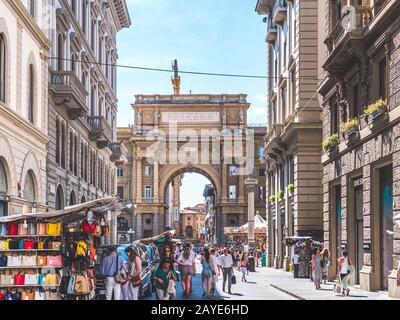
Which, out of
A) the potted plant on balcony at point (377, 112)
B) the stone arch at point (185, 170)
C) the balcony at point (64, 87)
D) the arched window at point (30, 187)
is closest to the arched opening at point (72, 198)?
the balcony at point (64, 87)

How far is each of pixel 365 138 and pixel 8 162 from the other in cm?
1105

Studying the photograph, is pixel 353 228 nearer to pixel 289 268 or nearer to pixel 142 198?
pixel 289 268

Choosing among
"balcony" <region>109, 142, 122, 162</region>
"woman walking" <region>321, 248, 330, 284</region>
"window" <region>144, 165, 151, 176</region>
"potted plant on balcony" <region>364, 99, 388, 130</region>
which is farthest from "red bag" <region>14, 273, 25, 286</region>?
"window" <region>144, 165, 151, 176</region>

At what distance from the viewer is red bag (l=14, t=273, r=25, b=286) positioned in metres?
17.0

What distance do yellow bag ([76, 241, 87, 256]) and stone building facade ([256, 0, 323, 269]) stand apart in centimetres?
2213

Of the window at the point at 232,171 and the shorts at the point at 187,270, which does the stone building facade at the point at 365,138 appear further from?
the window at the point at 232,171

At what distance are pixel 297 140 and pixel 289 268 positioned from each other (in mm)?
8209

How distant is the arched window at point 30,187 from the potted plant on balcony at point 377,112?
1215 centimetres

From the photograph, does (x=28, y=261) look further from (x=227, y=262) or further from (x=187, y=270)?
(x=227, y=262)

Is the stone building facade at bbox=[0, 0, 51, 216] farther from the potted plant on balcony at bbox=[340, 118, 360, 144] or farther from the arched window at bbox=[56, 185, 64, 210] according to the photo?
the potted plant on balcony at bbox=[340, 118, 360, 144]

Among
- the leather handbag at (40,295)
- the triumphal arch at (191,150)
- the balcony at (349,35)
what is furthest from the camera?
the triumphal arch at (191,150)

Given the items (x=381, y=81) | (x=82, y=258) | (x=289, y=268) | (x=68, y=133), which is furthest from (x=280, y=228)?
(x=82, y=258)

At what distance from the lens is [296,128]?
38.4 meters

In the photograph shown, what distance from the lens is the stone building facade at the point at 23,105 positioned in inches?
957
